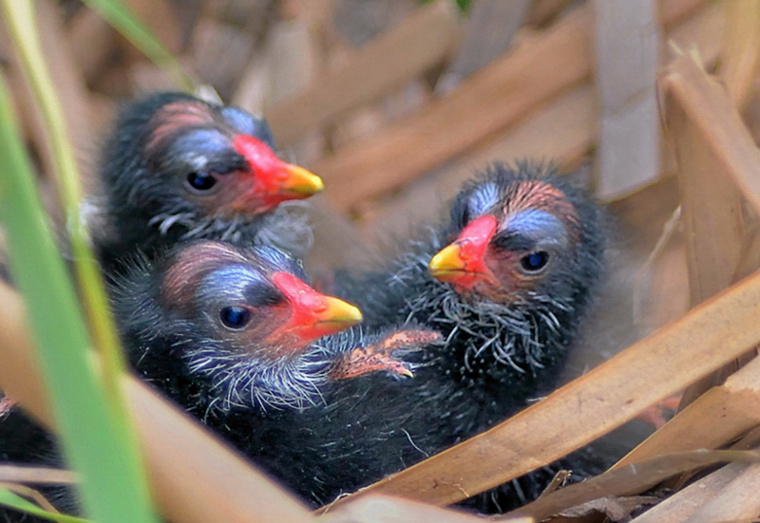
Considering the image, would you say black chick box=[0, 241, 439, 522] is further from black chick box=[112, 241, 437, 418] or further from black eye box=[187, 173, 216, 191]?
black eye box=[187, 173, 216, 191]

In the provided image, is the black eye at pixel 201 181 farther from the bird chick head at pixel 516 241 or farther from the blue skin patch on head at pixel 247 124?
the bird chick head at pixel 516 241

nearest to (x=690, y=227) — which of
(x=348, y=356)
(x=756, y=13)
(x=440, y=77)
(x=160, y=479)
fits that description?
(x=756, y=13)

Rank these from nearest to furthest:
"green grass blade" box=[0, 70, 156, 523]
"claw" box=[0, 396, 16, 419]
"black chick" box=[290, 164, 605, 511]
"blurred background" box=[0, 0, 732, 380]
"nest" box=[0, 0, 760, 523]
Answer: "green grass blade" box=[0, 70, 156, 523]
"nest" box=[0, 0, 760, 523]
"claw" box=[0, 396, 16, 419]
"black chick" box=[290, 164, 605, 511]
"blurred background" box=[0, 0, 732, 380]

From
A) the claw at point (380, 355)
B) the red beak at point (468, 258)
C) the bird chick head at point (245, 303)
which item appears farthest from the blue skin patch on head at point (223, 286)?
the red beak at point (468, 258)

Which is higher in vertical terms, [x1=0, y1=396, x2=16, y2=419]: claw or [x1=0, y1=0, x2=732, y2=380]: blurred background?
[x1=0, y1=0, x2=732, y2=380]: blurred background

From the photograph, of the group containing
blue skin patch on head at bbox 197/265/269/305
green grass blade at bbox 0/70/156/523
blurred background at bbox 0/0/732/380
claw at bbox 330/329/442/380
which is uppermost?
blurred background at bbox 0/0/732/380

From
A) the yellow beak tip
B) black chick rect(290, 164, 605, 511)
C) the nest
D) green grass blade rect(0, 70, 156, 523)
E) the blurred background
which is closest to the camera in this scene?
green grass blade rect(0, 70, 156, 523)

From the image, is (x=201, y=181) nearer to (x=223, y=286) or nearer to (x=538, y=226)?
(x=223, y=286)

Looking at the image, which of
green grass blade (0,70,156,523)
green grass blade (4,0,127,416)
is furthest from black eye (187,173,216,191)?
green grass blade (0,70,156,523)
